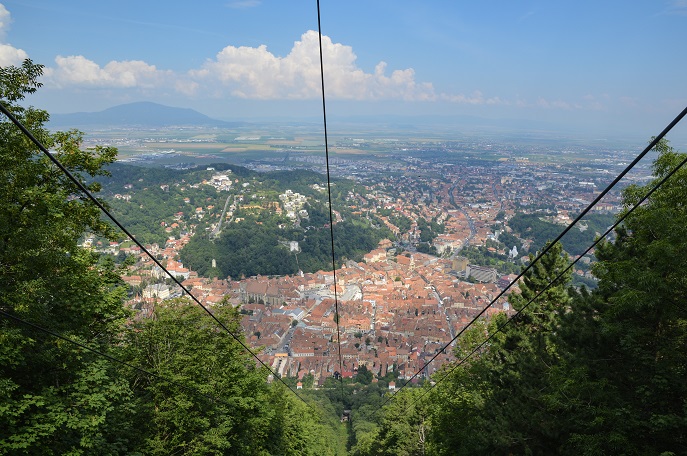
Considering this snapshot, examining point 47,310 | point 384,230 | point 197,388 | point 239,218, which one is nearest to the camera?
point 47,310

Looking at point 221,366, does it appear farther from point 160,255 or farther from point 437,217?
point 437,217

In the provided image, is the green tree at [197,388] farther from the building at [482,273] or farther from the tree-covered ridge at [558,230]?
the building at [482,273]

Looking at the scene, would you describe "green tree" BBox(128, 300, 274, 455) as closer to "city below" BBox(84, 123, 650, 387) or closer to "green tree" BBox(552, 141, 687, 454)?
"green tree" BBox(552, 141, 687, 454)

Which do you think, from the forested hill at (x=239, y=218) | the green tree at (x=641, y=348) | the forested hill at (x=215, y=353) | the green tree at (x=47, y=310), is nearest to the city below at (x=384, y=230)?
the forested hill at (x=239, y=218)

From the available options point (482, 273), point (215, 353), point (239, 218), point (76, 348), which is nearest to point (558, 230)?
point (482, 273)

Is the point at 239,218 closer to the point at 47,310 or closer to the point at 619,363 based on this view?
the point at 47,310

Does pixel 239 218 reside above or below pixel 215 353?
below
